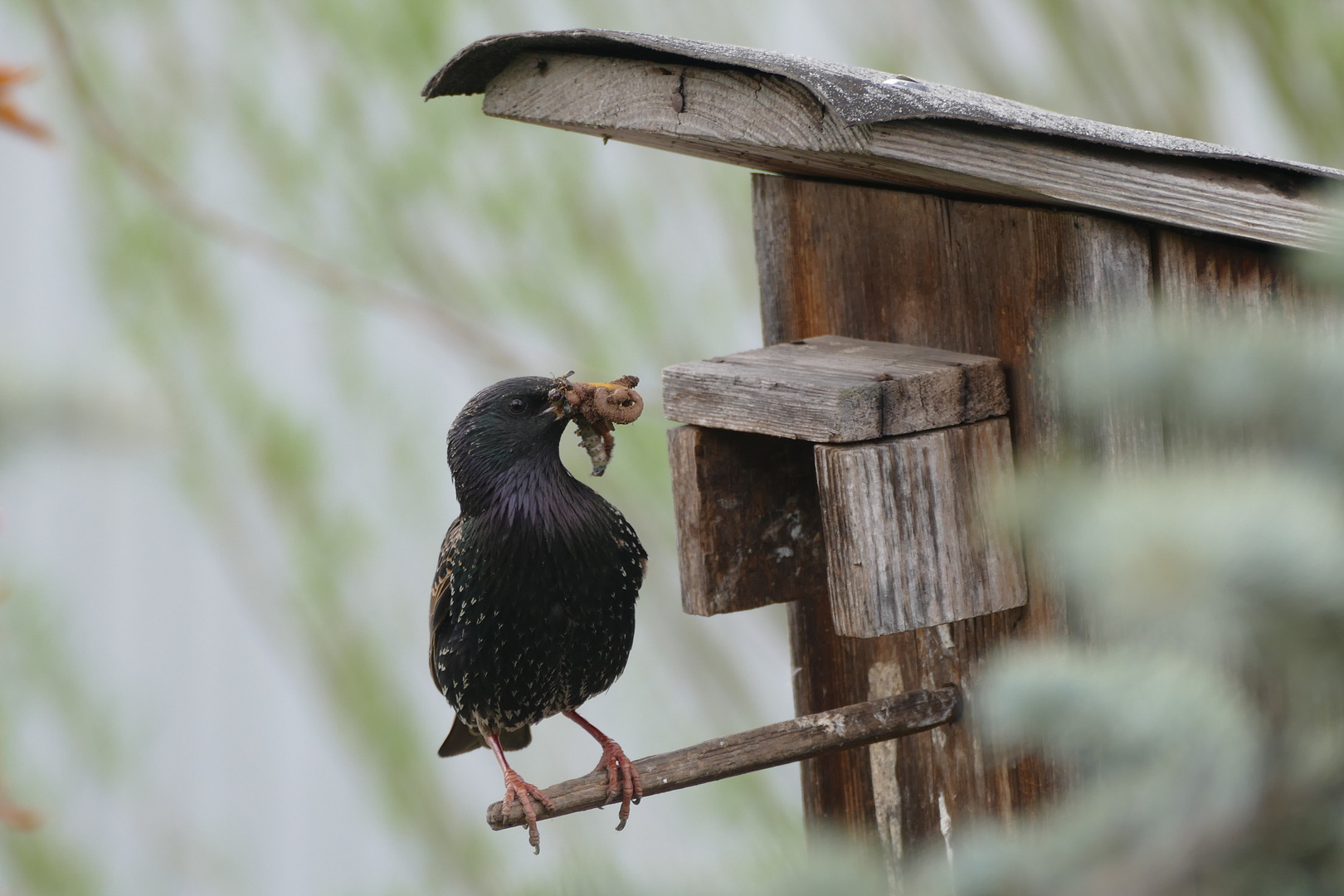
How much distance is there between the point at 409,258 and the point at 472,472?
6.68 ft

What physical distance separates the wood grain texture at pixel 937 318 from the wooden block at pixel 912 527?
0.08 meters

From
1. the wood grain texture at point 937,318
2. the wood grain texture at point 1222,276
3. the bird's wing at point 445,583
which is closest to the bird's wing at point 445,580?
the bird's wing at point 445,583

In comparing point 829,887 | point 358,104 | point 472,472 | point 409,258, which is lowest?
point 829,887

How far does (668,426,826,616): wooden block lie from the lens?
1.91 metres

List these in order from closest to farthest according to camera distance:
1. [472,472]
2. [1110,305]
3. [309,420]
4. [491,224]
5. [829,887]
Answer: [829,887]
[1110,305]
[472,472]
[491,224]
[309,420]

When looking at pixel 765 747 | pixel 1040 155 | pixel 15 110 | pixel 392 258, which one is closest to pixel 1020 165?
pixel 1040 155

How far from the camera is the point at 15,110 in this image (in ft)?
3.19

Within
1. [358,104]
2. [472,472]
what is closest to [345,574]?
[358,104]

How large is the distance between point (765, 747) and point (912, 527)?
13.1 inches

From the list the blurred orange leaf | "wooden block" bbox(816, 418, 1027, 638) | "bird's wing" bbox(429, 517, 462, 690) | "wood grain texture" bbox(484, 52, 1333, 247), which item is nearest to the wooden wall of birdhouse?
"wooden block" bbox(816, 418, 1027, 638)

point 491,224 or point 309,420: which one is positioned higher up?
point 491,224

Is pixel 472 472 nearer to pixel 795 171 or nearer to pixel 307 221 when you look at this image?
pixel 795 171

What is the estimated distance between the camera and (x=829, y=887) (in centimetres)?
57

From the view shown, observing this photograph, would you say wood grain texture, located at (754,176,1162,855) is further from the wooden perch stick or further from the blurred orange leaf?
the blurred orange leaf
